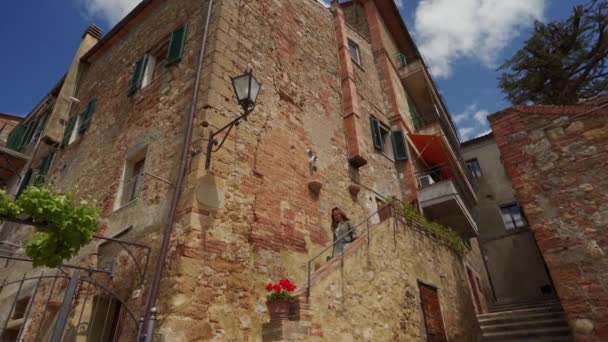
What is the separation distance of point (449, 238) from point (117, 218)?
25.9 feet

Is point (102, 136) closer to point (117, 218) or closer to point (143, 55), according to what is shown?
point (143, 55)

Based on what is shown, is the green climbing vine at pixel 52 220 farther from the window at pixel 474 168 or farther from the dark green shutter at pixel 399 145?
the window at pixel 474 168

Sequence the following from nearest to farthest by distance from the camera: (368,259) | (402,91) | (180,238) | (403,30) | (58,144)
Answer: (180,238)
(368,259)
(58,144)
(402,91)
(403,30)

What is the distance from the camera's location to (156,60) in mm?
9125

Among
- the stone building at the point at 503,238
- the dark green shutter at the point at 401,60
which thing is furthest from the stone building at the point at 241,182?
Result: the stone building at the point at 503,238

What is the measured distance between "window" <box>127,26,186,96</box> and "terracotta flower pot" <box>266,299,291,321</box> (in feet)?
18.9

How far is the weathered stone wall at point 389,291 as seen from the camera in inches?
197

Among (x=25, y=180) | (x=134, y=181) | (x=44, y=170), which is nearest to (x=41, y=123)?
(x=25, y=180)

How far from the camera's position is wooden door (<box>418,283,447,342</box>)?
686 cm

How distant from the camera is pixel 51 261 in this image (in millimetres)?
3646

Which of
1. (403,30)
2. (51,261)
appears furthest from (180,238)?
(403,30)

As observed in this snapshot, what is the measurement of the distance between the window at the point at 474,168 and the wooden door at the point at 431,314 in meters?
13.4

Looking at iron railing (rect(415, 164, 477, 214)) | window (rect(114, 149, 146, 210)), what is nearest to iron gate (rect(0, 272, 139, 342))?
window (rect(114, 149, 146, 210))

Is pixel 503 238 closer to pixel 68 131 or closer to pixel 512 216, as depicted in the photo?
pixel 512 216
